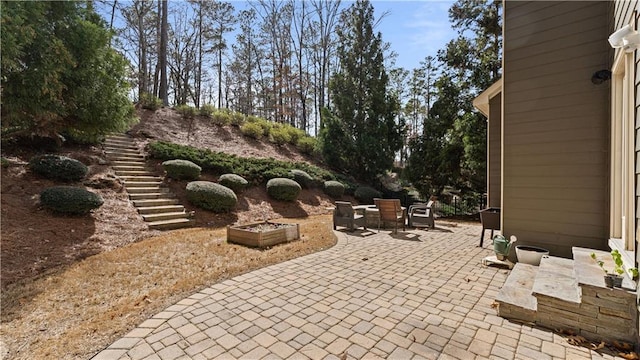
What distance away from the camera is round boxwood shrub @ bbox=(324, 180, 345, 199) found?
12.4 m

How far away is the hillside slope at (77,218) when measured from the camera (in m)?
4.40

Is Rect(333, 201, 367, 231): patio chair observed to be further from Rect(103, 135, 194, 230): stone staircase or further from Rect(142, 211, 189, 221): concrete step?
Rect(142, 211, 189, 221): concrete step

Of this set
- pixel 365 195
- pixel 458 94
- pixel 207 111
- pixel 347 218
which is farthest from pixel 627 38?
pixel 207 111

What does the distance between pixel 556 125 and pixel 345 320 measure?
4.16 m

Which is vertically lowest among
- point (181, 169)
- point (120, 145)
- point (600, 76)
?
point (181, 169)

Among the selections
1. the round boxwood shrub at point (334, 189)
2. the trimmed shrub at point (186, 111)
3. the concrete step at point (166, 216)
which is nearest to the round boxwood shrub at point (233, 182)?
the concrete step at point (166, 216)

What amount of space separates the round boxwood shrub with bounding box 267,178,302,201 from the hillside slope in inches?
10.5

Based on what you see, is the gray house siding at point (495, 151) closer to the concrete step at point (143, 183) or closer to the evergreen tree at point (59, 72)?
the evergreen tree at point (59, 72)

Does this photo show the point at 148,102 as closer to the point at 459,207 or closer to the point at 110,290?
the point at 110,290

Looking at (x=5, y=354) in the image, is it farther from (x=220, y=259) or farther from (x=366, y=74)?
(x=366, y=74)

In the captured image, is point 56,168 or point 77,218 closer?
point 77,218

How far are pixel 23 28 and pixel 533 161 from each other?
8.36 meters

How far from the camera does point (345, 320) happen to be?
280 centimetres

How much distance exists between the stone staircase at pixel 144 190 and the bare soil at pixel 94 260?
244mm
